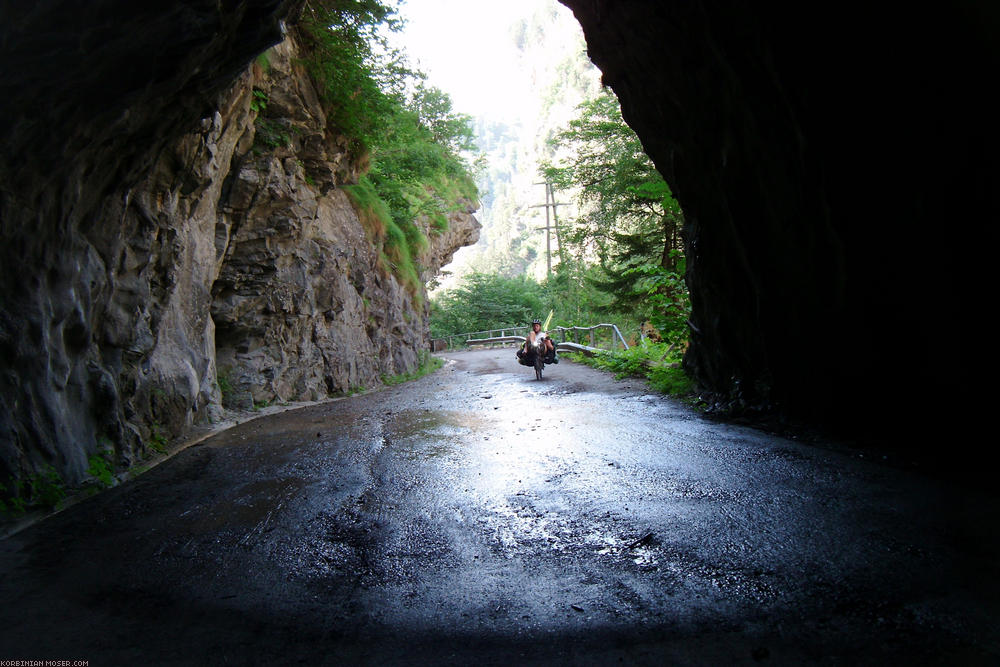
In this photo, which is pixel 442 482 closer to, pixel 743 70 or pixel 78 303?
pixel 78 303

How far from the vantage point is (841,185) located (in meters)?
5.34

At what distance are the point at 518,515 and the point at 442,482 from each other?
1.17m

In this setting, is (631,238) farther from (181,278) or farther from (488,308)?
(488,308)

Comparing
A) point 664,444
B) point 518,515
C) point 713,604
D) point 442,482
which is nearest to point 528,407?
point 664,444

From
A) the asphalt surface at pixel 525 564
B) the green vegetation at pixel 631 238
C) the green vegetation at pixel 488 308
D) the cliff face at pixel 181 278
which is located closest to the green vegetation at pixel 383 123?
the cliff face at pixel 181 278

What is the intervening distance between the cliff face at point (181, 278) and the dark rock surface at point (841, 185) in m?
5.16

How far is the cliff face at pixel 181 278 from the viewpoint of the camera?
511cm

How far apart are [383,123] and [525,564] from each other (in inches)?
580

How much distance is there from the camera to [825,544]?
328 centimetres

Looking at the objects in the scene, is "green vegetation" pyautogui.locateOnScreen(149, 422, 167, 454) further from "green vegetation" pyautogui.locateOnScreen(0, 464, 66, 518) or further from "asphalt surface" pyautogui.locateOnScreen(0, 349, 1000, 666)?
"green vegetation" pyautogui.locateOnScreen(0, 464, 66, 518)

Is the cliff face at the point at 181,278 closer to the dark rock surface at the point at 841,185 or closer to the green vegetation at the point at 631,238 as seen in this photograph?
the dark rock surface at the point at 841,185

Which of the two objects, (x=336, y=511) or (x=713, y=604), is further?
(x=336, y=511)

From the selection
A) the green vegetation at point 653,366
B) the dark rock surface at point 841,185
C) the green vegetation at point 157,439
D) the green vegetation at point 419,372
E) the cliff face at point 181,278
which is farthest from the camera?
the green vegetation at point 419,372

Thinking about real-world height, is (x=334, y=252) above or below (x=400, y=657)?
above
